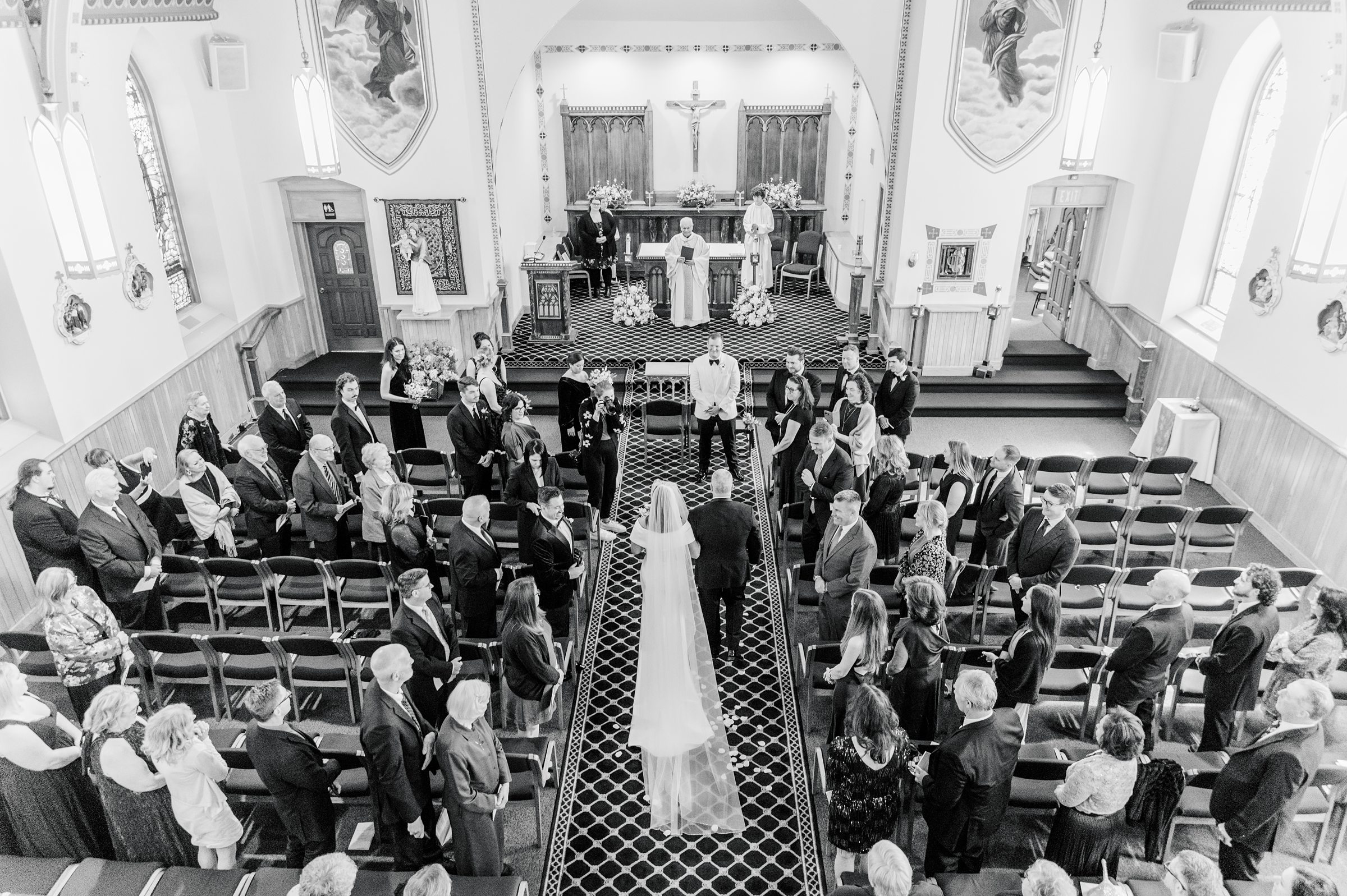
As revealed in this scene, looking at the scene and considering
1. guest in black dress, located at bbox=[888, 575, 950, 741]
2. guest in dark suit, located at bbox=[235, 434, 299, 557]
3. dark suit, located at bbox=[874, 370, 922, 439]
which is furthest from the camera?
dark suit, located at bbox=[874, 370, 922, 439]

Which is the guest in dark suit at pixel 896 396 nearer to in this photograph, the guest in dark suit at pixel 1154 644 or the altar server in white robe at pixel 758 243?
the guest in dark suit at pixel 1154 644

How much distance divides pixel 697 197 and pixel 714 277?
149 inches

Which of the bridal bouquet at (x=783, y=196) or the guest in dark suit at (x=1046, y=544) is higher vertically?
the bridal bouquet at (x=783, y=196)

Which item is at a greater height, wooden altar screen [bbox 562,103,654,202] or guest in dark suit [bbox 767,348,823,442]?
wooden altar screen [bbox 562,103,654,202]

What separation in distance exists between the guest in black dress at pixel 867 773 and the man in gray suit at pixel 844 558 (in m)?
1.67

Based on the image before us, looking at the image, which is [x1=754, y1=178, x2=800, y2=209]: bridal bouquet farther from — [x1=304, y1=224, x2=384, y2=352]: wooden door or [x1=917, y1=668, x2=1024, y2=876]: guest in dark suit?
[x1=917, y1=668, x2=1024, y2=876]: guest in dark suit

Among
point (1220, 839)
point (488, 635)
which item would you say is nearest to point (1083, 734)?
point (1220, 839)

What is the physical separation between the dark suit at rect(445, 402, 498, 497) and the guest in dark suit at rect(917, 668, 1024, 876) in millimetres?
5497

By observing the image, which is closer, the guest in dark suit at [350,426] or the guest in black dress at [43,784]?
the guest in black dress at [43,784]

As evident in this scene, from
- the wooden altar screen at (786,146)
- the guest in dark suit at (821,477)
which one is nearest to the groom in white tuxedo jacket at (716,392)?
the guest in dark suit at (821,477)

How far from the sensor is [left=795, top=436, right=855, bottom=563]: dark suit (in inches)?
308

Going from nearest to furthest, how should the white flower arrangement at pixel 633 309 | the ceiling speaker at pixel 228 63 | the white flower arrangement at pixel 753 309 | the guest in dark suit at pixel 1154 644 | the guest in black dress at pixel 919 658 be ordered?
the guest in black dress at pixel 919 658 < the guest in dark suit at pixel 1154 644 < the ceiling speaker at pixel 228 63 < the white flower arrangement at pixel 753 309 < the white flower arrangement at pixel 633 309

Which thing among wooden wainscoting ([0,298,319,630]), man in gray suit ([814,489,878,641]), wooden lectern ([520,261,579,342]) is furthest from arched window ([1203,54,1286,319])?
wooden wainscoting ([0,298,319,630])

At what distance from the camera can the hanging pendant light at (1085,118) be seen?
398 inches
